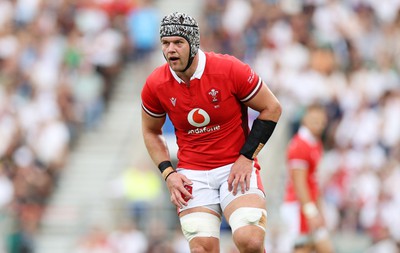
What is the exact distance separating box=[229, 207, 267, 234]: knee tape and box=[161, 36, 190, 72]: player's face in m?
1.35

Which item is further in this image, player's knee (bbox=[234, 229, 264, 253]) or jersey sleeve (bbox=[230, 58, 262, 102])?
jersey sleeve (bbox=[230, 58, 262, 102])

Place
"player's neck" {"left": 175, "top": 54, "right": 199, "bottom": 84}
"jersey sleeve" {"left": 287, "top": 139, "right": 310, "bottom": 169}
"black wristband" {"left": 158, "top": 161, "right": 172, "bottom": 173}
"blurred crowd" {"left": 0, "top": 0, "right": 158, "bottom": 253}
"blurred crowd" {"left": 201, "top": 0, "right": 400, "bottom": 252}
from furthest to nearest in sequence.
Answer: "blurred crowd" {"left": 0, "top": 0, "right": 158, "bottom": 253}, "blurred crowd" {"left": 201, "top": 0, "right": 400, "bottom": 252}, "jersey sleeve" {"left": 287, "top": 139, "right": 310, "bottom": 169}, "black wristband" {"left": 158, "top": 161, "right": 172, "bottom": 173}, "player's neck" {"left": 175, "top": 54, "right": 199, "bottom": 84}

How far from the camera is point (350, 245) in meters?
17.6

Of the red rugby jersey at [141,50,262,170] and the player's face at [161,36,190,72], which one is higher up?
the player's face at [161,36,190,72]

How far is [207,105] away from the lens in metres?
10.3

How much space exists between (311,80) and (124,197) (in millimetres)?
3717

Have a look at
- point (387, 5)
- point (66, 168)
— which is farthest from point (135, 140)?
point (387, 5)

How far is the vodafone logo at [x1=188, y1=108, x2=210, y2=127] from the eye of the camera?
10289 millimetres

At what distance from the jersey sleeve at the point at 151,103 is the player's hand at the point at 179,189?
60 centimetres

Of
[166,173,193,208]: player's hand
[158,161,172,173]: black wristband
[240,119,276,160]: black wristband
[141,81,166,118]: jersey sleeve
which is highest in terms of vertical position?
[141,81,166,118]: jersey sleeve

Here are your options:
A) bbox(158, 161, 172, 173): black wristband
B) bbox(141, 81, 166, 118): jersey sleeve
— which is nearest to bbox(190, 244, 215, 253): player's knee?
bbox(158, 161, 172, 173): black wristband

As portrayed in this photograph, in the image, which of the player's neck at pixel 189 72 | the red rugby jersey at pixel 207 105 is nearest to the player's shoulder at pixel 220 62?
the red rugby jersey at pixel 207 105

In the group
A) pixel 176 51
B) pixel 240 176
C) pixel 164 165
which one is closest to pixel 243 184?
pixel 240 176

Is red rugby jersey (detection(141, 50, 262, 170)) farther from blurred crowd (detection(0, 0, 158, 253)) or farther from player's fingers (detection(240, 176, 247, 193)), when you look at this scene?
blurred crowd (detection(0, 0, 158, 253))
